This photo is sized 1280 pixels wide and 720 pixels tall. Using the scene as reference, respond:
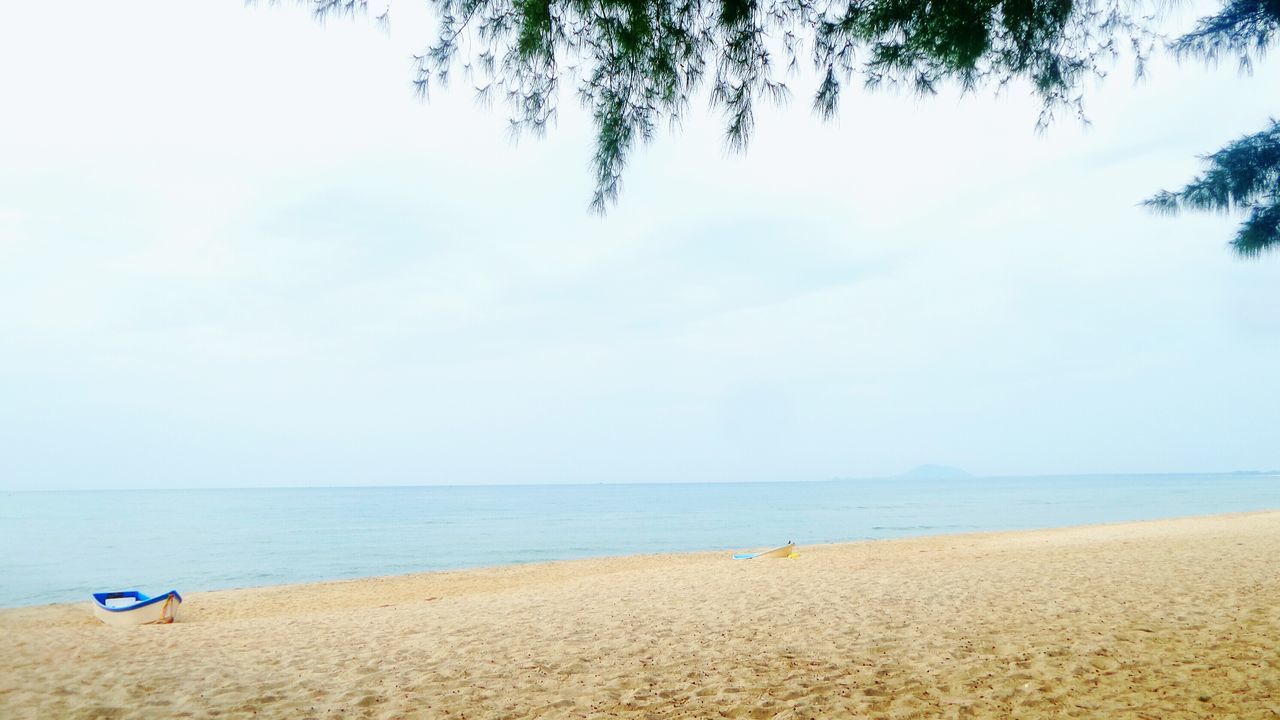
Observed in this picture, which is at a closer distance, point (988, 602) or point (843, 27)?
point (843, 27)

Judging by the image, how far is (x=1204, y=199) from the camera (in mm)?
4047

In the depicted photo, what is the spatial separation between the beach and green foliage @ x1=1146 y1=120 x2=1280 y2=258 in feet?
9.49

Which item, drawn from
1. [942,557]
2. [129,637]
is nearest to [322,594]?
[129,637]

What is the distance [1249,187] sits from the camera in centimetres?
392

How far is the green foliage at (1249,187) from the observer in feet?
12.7

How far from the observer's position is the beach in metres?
5.07

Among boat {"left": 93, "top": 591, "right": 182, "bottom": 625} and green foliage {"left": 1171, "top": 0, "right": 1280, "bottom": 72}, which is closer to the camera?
green foliage {"left": 1171, "top": 0, "right": 1280, "bottom": 72}

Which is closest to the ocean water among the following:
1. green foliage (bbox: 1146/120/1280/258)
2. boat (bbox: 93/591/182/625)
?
boat (bbox: 93/591/182/625)

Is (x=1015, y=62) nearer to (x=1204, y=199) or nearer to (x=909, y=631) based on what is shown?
(x=1204, y=199)

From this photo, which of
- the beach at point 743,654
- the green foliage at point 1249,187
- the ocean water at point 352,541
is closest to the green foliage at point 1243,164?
the green foliage at point 1249,187

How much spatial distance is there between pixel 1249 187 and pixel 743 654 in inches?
196

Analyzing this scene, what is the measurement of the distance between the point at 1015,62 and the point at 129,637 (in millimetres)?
11376

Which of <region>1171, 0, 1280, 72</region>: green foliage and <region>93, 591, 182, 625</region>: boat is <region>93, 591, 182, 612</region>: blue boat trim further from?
<region>1171, 0, 1280, 72</region>: green foliage

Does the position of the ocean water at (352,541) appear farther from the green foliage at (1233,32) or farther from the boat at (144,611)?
the green foliage at (1233,32)
